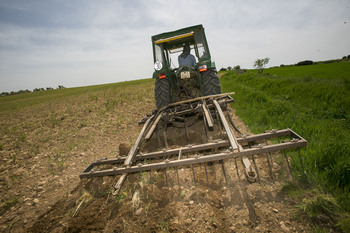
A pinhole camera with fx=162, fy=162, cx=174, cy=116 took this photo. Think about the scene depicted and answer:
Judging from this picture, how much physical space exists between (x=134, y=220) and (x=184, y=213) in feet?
1.65

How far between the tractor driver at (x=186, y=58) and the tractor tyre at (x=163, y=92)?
907mm

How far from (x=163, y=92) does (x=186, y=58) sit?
134cm

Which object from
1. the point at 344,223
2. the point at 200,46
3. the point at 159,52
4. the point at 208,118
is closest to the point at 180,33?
the point at 200,46

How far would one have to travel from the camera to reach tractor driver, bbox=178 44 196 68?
15.5 ft

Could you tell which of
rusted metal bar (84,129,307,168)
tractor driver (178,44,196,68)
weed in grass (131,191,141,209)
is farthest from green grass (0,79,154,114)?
weed in grass (131,191,141,209)

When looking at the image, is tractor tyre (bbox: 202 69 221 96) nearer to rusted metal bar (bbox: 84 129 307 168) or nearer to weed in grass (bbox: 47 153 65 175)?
rusted metal bar (bbox: 84 129 307 168)

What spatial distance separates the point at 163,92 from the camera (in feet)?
13.9

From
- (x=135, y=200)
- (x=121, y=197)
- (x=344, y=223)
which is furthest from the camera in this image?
(x=121, y=197)

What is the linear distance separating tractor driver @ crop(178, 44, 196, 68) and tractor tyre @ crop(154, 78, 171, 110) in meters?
0.91

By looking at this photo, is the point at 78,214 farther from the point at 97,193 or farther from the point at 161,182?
the point at 161,182

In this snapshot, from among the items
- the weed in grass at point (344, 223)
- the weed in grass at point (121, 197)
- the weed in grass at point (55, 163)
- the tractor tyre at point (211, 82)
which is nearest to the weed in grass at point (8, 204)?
the weed in grass at point (55, 163)

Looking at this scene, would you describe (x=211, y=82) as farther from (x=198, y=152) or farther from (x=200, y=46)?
(x=198, y=152)

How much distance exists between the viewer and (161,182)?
2.12 metres

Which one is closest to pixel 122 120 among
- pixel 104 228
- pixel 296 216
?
pixel 104 228
